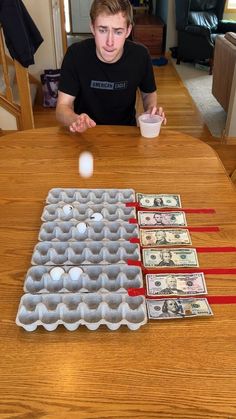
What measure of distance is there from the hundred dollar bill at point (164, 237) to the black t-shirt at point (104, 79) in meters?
0.92

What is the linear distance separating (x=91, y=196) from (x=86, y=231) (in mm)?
161

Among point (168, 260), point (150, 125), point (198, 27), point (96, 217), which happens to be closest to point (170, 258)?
point (168, 260)

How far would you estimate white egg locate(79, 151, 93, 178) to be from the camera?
121 centimetres

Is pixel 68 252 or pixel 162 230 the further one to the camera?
pixel 162 230

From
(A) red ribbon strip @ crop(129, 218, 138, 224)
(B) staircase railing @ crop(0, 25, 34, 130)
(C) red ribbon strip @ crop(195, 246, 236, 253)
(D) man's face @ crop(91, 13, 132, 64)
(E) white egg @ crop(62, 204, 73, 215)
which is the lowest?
(B) staircase railing @ crop(0, 25, 34, 130)

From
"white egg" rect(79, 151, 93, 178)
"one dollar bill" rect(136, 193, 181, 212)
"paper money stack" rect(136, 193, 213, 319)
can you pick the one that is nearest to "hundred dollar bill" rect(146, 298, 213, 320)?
"paper money stack" rect(136, 193, 213, 319)

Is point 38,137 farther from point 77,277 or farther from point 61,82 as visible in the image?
point 77,277

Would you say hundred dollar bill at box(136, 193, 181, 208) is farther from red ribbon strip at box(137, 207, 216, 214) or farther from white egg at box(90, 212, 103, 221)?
white egg at box(90, 212, 103, 221)

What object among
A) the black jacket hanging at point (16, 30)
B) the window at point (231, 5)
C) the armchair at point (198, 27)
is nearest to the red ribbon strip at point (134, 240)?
the black jacket hanging at point (16, 30)

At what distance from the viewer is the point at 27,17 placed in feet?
9.98

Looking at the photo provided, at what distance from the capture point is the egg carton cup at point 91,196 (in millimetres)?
1047

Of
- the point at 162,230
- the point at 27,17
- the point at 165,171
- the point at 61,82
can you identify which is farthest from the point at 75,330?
the point at 27,17

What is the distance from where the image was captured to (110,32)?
54.9 inches

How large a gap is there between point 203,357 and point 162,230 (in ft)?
1.18
